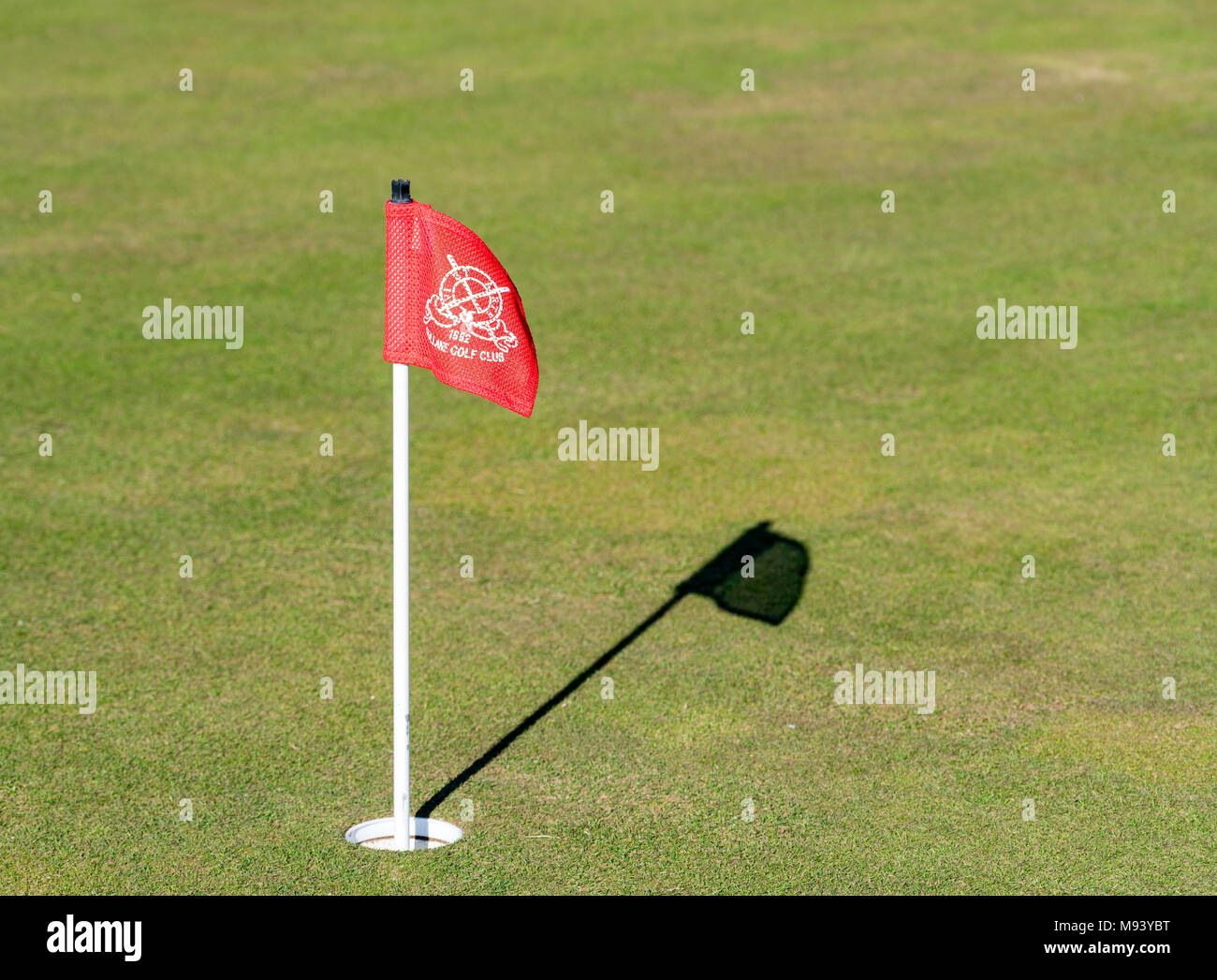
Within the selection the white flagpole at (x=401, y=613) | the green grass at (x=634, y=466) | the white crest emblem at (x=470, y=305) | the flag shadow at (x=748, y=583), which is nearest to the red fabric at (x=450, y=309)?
the white crest emblem at (x=470, y=305)

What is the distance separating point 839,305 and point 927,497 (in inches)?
177

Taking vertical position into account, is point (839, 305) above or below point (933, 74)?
below

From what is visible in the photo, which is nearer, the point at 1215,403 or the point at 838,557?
the point at 838,557

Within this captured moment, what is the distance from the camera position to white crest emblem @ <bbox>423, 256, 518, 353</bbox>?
7.86 meters

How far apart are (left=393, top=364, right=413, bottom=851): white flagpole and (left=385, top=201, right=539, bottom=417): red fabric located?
0.18m

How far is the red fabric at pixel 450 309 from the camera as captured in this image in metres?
7.77

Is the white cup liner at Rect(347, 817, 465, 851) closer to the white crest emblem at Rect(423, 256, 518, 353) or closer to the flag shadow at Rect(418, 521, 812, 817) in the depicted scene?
the flag shadow at Rect(418, 521, 812, 817)

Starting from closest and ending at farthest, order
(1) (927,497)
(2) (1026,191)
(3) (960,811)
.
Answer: (3) (960,811), (1) (927,497), (2) (1026,191)

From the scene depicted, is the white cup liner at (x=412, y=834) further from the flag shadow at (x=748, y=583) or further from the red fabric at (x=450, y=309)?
the red fabric at (x=450, y=309)

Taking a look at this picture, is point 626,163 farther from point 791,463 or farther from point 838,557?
point 838,557

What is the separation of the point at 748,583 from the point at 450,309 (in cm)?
429

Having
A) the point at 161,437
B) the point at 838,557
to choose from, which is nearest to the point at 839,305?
the point at 838,557
